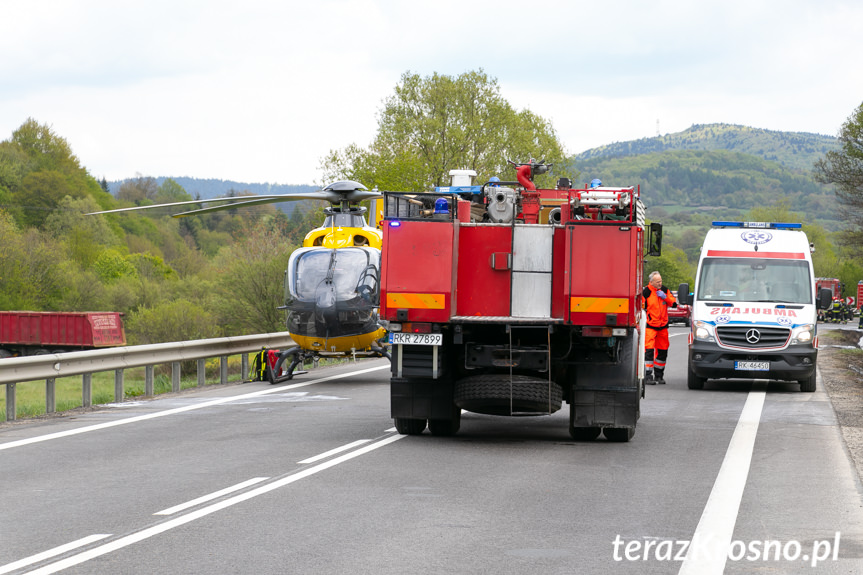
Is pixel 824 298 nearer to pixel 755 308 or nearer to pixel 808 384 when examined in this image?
pixel 755 308

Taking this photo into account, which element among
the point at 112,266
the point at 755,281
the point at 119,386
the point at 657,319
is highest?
the point at 755,281

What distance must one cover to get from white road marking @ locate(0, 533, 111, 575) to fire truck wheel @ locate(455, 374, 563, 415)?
5.01m

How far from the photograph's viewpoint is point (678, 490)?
853 cm

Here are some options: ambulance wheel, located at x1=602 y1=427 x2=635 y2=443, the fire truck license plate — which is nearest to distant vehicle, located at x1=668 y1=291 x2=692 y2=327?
ambulance wheel, located at x1=602 y1=427 x2=635 y2=443

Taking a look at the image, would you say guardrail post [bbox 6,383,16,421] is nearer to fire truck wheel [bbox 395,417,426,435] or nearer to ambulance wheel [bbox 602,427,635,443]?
fire truck wheel [bbox 395,417,426,435]

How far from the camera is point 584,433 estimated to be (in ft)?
37.7

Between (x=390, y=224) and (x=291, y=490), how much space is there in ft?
11.6

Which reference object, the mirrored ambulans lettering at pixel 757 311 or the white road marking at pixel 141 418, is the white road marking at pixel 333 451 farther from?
the mirrored ambulans lettering at pixel 757 311

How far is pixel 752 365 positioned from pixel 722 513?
443 inches

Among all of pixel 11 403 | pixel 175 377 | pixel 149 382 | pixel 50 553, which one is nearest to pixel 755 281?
pixel 175 377

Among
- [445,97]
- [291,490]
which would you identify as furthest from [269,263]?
[291,490]

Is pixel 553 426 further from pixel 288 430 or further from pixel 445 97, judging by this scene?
pixel 445 97

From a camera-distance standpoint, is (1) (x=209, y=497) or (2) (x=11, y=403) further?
(2) (x=11, y=403)

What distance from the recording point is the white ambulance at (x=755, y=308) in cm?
1822
